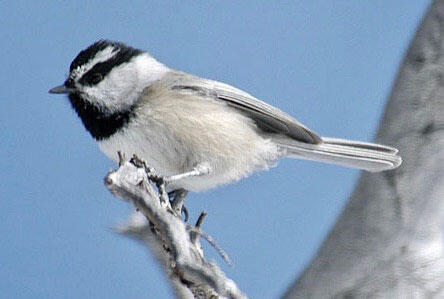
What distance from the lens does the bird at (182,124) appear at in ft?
5.79

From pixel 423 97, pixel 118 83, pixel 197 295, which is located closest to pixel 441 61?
pixel 423 97

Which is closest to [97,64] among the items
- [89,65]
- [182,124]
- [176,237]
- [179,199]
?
[89,65]

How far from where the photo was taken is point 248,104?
1.92 meters

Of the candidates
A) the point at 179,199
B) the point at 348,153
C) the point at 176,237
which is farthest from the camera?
the point at 348,153

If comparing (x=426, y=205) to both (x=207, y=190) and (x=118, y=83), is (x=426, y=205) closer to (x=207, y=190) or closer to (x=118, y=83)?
(x=207, y=190)

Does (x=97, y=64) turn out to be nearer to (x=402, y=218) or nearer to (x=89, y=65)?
(x=89, y=65)

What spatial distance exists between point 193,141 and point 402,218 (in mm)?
661

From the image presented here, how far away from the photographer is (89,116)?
1.82 metres

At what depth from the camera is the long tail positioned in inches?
77.4

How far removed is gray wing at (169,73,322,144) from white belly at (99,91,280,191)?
0.02 metres

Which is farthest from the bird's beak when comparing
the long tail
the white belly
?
the long tail

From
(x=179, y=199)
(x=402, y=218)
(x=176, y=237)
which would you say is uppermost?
(x=402, y=218)

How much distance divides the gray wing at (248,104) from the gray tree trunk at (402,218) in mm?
307

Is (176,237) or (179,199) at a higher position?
(179,199)
